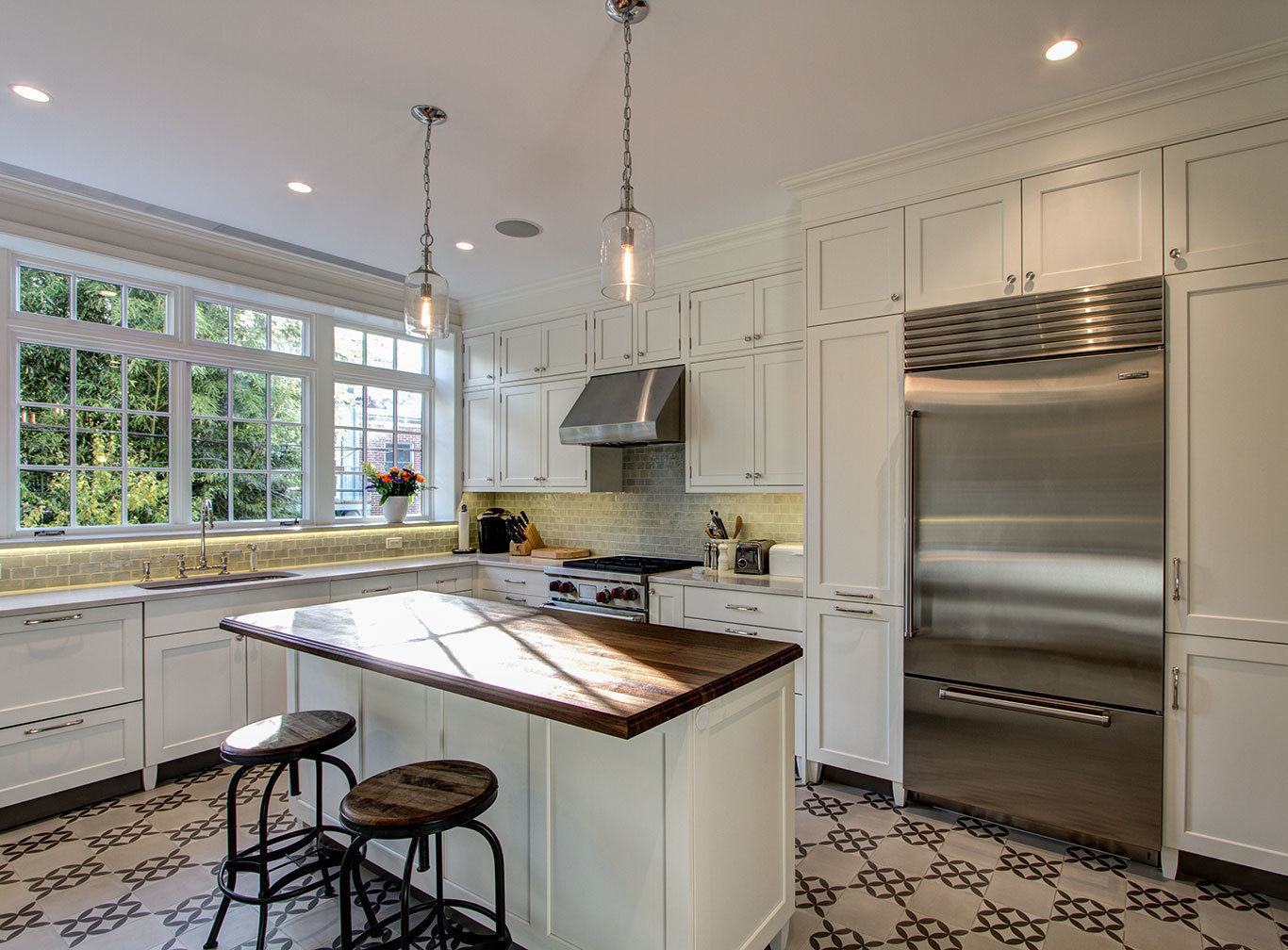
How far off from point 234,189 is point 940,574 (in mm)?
3724

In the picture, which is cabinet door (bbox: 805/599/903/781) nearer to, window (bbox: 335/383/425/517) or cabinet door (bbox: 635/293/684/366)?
cabinet door (bbox: 635/293/684/366)

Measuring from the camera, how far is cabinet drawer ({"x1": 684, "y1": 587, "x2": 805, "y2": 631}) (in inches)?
133

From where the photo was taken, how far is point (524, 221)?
3.77m

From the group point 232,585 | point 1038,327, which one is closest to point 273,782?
point 232,585

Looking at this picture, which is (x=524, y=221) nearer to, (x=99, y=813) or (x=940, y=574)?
(x=940, y=574)

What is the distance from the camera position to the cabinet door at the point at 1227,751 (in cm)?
230

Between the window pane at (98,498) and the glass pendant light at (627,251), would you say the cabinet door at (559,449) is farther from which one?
the glass pendant light at (627,251)

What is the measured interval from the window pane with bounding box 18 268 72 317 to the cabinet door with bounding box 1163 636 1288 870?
5347 mm

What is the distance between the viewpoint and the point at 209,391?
4238mm

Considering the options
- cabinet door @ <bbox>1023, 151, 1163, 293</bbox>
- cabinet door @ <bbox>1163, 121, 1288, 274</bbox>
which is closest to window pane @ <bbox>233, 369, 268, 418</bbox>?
cabinet door @ <bbox>1023, 151, 1163, 293</bbox>

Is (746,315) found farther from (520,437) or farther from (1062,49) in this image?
(520,437)

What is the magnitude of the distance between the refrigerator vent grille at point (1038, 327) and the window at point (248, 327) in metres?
3.92

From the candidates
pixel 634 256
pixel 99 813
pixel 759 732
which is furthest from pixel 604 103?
pixel 99 813

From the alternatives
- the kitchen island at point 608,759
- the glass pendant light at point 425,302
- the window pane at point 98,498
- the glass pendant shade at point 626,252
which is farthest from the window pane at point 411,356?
the glass pendant shade at point 626,252
